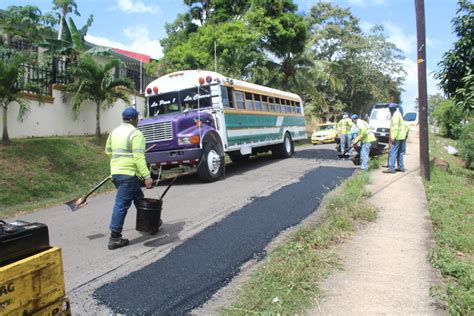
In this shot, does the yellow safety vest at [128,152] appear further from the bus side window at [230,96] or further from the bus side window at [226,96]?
the bus side window at [230,96]

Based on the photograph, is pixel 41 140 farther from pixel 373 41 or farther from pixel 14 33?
pixel 373 41

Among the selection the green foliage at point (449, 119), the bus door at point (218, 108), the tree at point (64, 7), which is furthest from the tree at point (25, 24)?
the green foliage at point (449, 119)

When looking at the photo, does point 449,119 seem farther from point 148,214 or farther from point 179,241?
point 148,214

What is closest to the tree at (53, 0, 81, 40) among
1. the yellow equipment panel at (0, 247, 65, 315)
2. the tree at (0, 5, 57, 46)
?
the tree at (0, 5, 57, 46)

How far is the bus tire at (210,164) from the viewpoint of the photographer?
10.2 meters

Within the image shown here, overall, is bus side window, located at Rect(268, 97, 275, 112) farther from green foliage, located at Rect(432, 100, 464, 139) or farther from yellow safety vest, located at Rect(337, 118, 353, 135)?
green foliage, located at Rect(432, 100, 464, 139)

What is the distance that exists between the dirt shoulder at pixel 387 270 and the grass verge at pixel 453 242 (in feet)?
0.37

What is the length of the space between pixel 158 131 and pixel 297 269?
680 cm

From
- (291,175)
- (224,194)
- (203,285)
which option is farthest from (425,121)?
(203,285)

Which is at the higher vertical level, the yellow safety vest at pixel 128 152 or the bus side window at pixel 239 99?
the bus side window at pixel 239 99

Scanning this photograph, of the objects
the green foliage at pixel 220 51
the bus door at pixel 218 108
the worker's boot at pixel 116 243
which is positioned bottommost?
the worker's boot at pixel 116 243

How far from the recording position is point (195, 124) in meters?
10.3

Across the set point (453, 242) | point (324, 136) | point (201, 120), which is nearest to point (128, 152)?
point (453, 242)

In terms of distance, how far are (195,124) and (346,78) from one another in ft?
112
